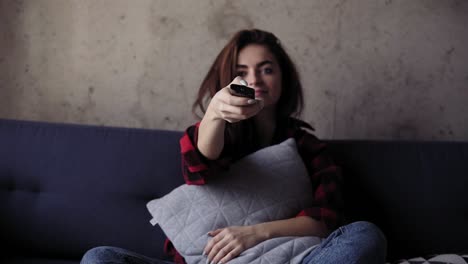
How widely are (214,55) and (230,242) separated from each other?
33.4 inches

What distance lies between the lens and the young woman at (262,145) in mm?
995

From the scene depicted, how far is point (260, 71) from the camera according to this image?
1.43 meters

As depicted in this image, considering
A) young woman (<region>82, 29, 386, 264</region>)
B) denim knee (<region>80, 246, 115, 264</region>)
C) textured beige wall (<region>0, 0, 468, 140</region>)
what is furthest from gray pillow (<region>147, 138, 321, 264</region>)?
textured beige wall (<region>0, 0, 468, 140</region>)

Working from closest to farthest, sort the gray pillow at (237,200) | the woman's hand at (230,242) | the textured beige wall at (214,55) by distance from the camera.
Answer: the woman's hand at (230,242) → the gray pillow at (237,200) → the textured beige wall at (214,55)

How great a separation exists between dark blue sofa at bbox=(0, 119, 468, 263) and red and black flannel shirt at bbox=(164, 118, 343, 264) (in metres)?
0.11

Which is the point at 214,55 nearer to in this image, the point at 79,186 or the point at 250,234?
the point at 79,186

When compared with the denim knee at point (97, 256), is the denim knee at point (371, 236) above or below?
above

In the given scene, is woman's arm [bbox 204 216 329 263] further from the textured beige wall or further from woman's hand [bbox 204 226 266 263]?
the textured beige wall

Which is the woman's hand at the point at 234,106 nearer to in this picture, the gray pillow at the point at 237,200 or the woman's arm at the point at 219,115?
the woman's arm at the point at 219,115

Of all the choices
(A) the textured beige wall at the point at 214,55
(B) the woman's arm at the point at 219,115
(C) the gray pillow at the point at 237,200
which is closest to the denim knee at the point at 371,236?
(C) the gray pillow at the point at 237,200

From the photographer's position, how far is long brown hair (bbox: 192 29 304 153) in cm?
140

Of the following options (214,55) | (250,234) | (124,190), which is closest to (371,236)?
(250,234)

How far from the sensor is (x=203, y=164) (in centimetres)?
121

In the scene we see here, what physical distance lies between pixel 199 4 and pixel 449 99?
1.02 meters
